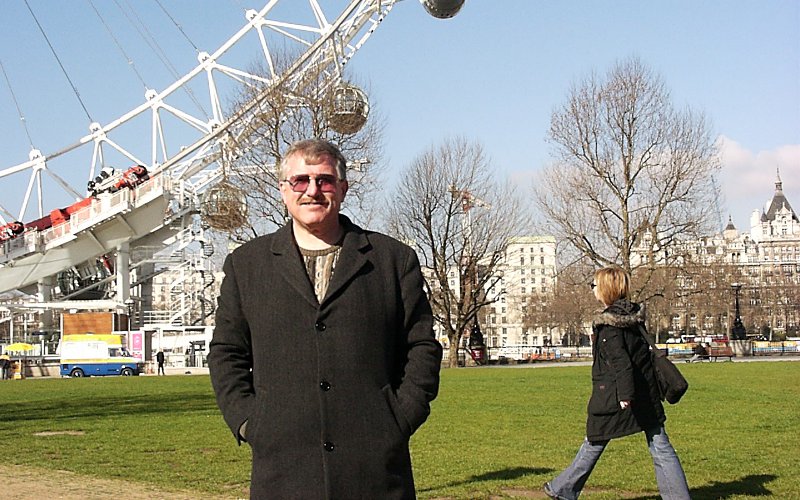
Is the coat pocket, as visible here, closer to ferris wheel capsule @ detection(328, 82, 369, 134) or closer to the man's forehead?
the man's forehead

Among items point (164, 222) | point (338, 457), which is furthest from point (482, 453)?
point (164, 222)

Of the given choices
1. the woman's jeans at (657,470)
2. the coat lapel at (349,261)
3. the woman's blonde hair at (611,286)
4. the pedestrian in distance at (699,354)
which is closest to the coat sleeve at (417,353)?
the coat lapel at (349,261)

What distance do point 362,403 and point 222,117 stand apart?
5280cm

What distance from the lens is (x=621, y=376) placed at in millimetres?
7438

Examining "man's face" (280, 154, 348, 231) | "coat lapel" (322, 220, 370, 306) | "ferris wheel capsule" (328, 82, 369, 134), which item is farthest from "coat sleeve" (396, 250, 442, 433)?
"ferris wheel capsule" (328, 82, 369, 134)

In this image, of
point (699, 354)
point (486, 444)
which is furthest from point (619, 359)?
point (699, 354)

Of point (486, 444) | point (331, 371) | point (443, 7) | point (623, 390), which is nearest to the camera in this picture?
point (331, 371)

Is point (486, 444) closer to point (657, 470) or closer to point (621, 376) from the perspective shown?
point (657, 470)

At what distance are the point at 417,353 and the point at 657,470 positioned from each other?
13.9ft

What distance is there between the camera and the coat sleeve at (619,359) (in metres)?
7.40

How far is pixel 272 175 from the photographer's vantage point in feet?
101

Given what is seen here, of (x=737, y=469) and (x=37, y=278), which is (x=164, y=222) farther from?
(x=737, y=469)

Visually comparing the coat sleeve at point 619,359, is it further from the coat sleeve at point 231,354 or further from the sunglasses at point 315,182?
the sunglasses at point 315,182

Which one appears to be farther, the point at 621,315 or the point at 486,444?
the point at 486,444
